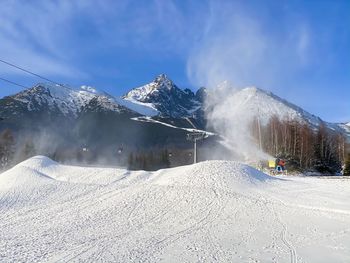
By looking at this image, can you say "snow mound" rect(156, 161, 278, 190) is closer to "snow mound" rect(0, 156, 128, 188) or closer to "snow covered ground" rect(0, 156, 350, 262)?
"snow covered ground" rect(0, 156, 350, 262)

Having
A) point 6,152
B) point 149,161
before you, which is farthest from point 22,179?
point 149,161

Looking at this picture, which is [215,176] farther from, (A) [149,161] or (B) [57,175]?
(A) [149,161]

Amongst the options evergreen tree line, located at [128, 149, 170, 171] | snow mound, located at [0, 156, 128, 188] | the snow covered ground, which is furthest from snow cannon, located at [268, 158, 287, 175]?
evergreen tree line, located at [128, 149, 170, 171]

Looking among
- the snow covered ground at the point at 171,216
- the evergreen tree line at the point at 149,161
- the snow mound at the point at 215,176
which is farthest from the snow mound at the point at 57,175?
→ the evergreen tree line at the point at 149,161

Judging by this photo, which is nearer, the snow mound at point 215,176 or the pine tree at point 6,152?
the snow mound at point 215,176

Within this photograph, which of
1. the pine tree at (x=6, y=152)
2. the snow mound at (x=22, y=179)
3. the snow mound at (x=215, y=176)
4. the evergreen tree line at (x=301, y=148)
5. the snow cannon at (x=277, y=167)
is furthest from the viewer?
the pine tree at (x=6, y=152)

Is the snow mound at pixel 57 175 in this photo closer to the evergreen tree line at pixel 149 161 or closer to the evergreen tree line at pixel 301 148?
the evergreen tree line at pixel 301 148

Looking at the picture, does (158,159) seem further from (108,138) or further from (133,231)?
(133,231)

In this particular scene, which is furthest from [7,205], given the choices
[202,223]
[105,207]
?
[202,223]

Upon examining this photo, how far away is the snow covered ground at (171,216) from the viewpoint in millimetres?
16453

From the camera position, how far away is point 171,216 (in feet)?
79.7

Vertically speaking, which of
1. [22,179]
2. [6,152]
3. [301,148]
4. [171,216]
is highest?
[301,148]

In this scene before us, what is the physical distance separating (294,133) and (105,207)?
202 ft

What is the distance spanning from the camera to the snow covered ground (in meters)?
16.5
